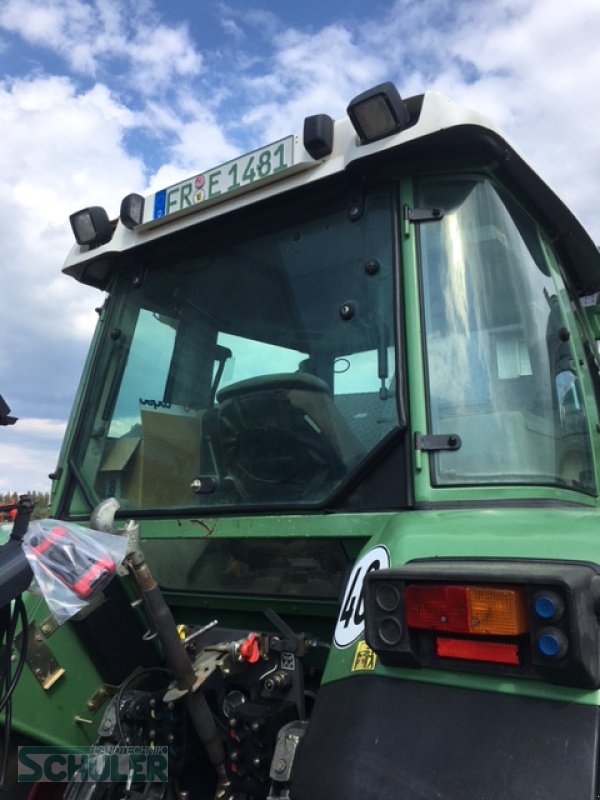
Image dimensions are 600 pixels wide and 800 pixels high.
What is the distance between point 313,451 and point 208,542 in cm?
51

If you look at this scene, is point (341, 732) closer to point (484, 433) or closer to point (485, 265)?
point (484, 433)

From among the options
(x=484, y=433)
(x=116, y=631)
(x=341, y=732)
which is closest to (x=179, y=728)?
(x=116, y=631)

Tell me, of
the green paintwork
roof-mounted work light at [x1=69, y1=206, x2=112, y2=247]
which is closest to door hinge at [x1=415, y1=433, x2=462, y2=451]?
the green paintwork

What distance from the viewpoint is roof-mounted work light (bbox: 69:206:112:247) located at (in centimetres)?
279

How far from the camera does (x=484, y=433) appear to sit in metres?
1.89

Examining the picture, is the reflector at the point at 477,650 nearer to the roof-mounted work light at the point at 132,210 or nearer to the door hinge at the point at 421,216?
the door hinge at the point at 421,216

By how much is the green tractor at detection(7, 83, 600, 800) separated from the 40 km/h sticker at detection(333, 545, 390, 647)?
0.01m

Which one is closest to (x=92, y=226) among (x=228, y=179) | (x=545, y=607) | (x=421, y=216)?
(x=228, y=179)

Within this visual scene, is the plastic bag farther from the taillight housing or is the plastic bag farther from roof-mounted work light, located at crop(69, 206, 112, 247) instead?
roof-mounted work light, located at crop(69, 206, 112, 247)

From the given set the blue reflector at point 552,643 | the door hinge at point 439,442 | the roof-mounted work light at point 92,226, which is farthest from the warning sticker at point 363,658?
the roof-mounted work light at point 92,226

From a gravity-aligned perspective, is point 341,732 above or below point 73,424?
below

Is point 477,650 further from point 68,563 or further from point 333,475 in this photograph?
point 68,563

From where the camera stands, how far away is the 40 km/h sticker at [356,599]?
157 cm

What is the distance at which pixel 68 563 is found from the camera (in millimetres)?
1709
